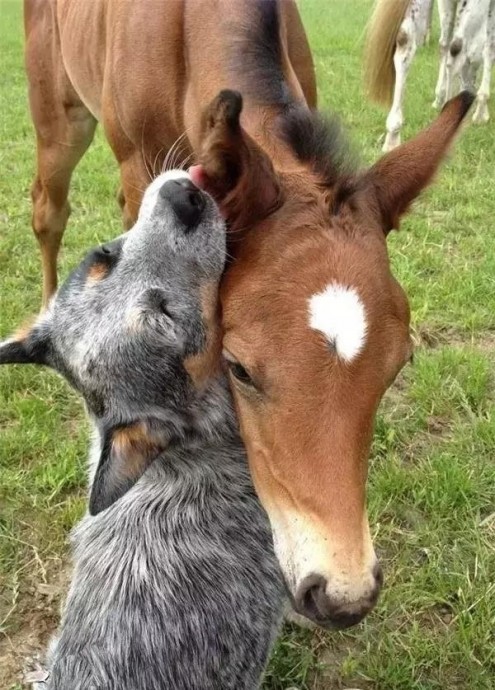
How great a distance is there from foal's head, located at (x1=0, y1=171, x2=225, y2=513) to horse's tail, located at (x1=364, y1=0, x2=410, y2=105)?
5550 millimetres

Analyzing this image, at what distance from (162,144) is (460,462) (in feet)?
5.81

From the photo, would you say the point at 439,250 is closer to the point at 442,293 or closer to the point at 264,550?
the point at 442,293

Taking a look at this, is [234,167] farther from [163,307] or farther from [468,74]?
[468,74]

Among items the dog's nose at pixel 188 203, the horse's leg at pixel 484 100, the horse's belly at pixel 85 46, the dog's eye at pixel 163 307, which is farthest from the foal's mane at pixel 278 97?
the horse's leg at pixel 484 100

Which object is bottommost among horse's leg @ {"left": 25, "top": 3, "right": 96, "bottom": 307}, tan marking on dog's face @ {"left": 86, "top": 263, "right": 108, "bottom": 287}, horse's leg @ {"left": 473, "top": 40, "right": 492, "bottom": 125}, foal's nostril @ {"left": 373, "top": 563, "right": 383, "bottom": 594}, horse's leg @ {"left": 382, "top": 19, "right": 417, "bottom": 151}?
horse's leg @ {"left": 473, "top": 40, "right": 492, "bottom": 125}

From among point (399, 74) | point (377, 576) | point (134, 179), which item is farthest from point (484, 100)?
point (377, 576)

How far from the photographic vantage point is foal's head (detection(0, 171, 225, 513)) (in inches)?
75.4

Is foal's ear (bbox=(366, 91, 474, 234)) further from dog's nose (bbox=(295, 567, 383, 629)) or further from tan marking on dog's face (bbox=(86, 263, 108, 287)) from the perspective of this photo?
dog's nose (bbox=(295, 567, 383, 629))

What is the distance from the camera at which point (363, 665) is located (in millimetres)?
2533

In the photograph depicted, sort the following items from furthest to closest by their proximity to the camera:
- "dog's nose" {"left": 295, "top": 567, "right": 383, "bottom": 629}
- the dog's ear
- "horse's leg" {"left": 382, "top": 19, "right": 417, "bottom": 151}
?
"horse's leg" {"left": 382, "top": 19, "right": 417, "bottom": 151}, the dog's ear, "dog's nose" {"left": 295, "top": 567, "right": 383, "bottom": 629}

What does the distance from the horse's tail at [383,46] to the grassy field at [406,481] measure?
1898 millimetres

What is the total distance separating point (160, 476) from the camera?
2.30m

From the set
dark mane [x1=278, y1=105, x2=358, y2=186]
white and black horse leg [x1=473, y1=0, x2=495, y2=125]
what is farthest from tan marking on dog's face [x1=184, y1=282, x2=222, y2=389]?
white and black horse leg [x1=473, y1=0, x2=495, y2=125]

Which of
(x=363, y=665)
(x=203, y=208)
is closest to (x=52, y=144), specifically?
(x=203, y=208)
